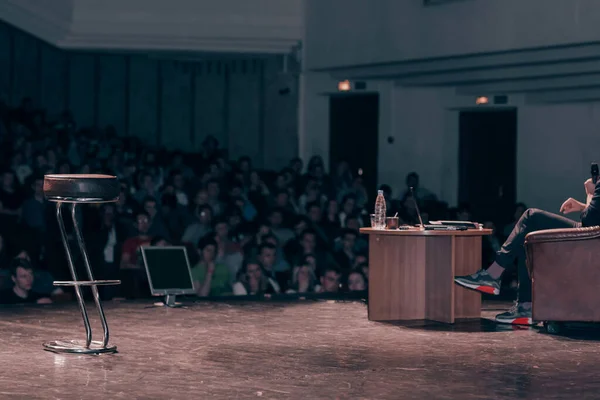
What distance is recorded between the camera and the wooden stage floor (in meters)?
4.79

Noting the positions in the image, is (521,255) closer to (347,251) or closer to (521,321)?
(521,321)

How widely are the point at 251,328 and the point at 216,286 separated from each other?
77.0 inches

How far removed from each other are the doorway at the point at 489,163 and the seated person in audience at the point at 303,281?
4.82 metres

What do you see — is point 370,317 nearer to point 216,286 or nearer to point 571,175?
point 216,286

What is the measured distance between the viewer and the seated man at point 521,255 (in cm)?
654

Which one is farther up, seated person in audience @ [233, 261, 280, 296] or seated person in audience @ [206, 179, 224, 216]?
seated person in audience @ [206, 179, 224, 216]

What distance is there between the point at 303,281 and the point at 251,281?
396 millimetres

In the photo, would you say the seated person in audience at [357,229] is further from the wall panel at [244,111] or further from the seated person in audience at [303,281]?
the wall panel at [244,111]

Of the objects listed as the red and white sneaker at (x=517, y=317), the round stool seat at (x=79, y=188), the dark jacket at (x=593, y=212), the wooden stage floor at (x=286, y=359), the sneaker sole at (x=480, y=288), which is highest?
the round stool seat at (x=79, y=188)

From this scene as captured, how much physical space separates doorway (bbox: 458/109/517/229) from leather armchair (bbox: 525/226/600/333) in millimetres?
6699

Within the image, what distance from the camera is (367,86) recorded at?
13.8 m

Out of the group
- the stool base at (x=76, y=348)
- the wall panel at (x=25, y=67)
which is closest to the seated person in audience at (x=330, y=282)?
the stool base at (x=76, y=348)

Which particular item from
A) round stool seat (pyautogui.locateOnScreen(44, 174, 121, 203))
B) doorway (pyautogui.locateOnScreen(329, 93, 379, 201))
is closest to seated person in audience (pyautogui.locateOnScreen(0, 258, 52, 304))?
round stool seat (pyautogui.locateOnScreen(44, 174, 121, 203))

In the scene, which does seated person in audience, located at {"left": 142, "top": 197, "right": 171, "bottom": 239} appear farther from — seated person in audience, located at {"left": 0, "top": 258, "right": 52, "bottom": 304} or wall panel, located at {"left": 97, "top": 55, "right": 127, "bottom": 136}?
wall panel, located at {"left": 97, "top": 55, "right": 127, "bottom": 136}
